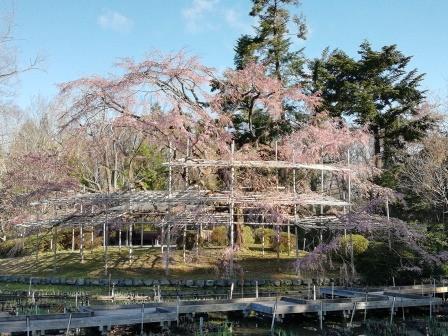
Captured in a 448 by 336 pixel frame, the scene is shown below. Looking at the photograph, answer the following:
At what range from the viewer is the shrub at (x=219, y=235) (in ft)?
82.6

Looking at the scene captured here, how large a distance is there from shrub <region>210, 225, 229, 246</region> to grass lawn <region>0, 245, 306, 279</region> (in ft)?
4.75

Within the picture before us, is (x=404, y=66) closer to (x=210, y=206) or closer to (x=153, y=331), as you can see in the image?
(x=210, y=206)

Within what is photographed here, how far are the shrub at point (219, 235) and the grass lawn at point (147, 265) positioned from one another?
1.45 m

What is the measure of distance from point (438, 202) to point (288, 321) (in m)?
13.5

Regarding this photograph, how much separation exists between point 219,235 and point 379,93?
39.2 ft

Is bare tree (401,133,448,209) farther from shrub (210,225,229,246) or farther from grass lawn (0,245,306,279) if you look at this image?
shrub (210,225,229,246)

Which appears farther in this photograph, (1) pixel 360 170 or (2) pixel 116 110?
(1) pixel 360 170

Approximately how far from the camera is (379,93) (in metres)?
28.4

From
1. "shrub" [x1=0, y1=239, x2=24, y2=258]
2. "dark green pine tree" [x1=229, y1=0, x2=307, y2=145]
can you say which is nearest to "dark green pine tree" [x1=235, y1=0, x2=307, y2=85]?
"dark green pine tree" [x1=229, y1=0, x2=307, y2=145]

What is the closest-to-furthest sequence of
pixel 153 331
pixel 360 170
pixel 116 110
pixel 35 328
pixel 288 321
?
1. pixel 35 328
2. pixel 153 331
3. pixel 288 321
4. pixel 116 110
5. pixel 360 170

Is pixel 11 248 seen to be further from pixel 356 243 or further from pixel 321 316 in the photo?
pixel 321 316

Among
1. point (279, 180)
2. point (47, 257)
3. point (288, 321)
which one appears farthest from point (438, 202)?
point (47, 257)

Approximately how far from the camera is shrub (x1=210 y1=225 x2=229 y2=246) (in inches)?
991

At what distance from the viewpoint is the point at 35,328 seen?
10172 mm
